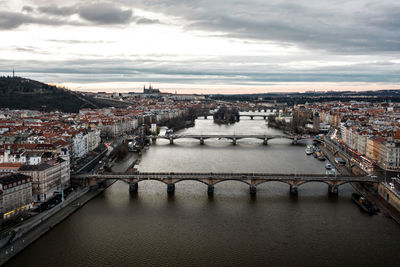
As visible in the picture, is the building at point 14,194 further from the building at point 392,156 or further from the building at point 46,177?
the building at point 392,156

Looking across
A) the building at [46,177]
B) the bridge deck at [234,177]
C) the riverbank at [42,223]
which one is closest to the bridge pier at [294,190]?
the bridge deck at [234,177]

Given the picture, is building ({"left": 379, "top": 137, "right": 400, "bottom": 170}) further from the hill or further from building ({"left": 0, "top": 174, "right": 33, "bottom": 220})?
the hill

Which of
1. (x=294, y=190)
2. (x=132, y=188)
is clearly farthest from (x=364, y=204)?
(x=132, y=188)

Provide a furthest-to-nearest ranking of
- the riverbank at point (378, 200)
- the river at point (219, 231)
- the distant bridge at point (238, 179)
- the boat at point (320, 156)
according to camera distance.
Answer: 1. the boat at point (320, 156)
2. the distant bridge at point (238, 179)
3. the riverbank at point (378, 200)
4. the river at point (219, 231)

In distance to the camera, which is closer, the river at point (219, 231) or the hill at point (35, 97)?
the river at point (219, 231)

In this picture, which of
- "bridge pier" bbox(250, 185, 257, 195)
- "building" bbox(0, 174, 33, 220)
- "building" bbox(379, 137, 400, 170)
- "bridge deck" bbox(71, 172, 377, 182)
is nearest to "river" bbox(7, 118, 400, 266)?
"bridge pier" bbox(250, 185, 257, 195)

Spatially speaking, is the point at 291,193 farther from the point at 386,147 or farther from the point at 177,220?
the point at 386,147

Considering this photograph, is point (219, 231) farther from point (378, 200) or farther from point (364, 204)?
point (378, 200)
